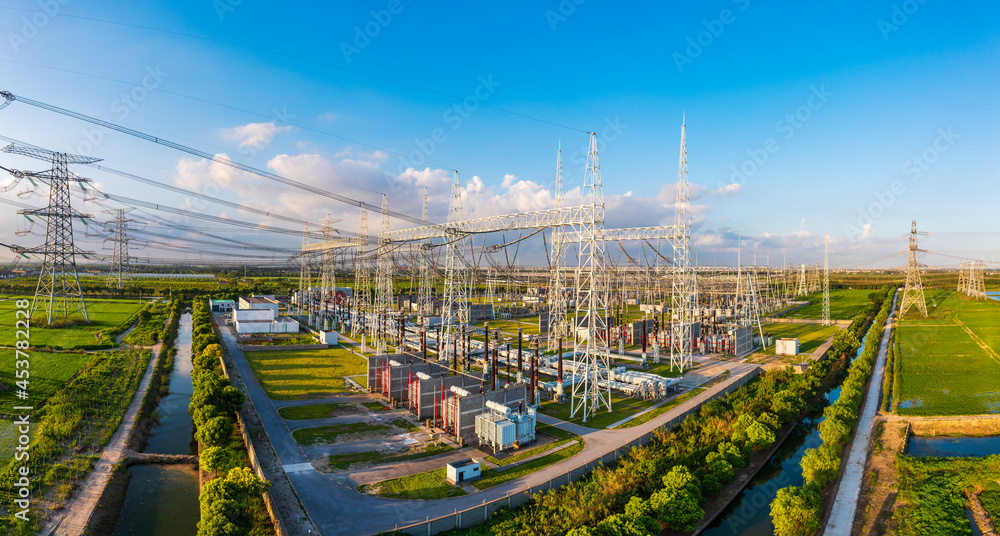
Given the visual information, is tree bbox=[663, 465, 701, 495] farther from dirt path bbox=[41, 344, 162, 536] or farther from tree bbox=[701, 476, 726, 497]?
dirt path bbox=[41, 344, 162, 536]

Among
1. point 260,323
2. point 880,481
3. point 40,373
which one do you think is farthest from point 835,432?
point 260,323

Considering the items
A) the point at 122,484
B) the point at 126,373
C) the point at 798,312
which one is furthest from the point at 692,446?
the point at 798,312

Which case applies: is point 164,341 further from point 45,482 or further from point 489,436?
point 489,436

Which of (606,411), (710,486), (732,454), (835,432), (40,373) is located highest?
(40,373)

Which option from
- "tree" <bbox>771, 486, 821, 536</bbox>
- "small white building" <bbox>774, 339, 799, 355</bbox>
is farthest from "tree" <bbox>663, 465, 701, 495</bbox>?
"small white building" <bbox>774, 339, 799, 355</bbox>

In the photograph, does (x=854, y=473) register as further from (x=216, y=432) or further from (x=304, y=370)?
(x=304, y=370)

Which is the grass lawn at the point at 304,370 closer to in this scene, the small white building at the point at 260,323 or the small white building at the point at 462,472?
the small white building at the point at 260,323
